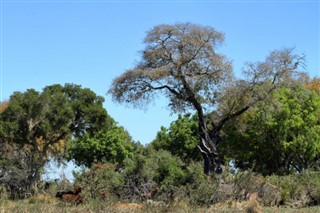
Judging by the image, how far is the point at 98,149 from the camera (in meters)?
42.4

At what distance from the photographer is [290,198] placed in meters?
19.2

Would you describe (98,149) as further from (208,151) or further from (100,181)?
(100,181)

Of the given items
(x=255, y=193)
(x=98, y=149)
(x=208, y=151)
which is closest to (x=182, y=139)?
(x=98, y=149)

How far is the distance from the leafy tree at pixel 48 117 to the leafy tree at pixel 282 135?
9882 millimetres

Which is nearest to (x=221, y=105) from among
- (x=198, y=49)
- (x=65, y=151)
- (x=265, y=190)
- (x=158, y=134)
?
(x=198, y=49)

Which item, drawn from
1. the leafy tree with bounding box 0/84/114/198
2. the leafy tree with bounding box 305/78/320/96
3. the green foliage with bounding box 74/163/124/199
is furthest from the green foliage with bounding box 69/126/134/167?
the green foliage with bounding box 74/163/124/199

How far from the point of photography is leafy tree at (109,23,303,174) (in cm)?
2512

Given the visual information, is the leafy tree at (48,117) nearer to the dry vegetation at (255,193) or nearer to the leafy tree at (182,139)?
the leafy tree at (182,139)

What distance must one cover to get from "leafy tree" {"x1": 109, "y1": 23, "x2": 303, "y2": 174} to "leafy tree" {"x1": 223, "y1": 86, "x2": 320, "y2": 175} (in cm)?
636

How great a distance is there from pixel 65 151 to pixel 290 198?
26.8 metres

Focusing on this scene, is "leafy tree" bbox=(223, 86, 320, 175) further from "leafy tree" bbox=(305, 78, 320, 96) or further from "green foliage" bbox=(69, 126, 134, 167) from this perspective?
"green foliage" bbox=(69, 126, 134, 167)

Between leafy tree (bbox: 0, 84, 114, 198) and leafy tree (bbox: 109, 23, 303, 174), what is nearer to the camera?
leafy tree (bbox: 109, 23, 303, 174)

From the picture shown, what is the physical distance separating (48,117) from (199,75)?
43.5 ft

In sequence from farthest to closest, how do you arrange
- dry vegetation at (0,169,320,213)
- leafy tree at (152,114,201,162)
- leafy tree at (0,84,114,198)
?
leafy tree at (152,114,201,162) < leafy tree at (0,84,114,198) < dry vegetation at (0,169,320,213)
